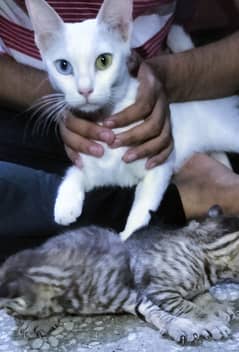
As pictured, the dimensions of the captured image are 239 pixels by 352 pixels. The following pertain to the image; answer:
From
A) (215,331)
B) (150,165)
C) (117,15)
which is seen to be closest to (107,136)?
(150,165)

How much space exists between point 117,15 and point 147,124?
0.26 m

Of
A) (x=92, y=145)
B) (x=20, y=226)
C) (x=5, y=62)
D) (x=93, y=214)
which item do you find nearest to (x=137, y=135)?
(x=92, y=145)

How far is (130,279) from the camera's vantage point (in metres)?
1.33

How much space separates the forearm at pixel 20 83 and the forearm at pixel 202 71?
268mm

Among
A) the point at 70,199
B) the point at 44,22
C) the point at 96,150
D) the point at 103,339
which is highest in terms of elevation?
the point at 44,22

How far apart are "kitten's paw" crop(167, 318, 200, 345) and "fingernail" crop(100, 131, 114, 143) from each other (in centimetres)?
42

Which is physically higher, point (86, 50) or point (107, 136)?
point (86, 50)

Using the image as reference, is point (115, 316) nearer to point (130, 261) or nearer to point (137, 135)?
point (130, 261)

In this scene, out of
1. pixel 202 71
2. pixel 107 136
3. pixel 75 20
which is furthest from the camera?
pixel 202 71

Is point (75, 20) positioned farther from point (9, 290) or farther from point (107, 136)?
point (9, 290)

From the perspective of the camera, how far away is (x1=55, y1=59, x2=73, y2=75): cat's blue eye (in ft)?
4.49

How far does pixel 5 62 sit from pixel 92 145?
422 millimetres

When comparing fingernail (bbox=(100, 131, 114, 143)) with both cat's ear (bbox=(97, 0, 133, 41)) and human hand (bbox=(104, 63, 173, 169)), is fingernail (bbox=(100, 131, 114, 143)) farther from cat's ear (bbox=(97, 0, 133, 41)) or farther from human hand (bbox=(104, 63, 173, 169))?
cat's ear (bbox=(97, 0, 133, 41))

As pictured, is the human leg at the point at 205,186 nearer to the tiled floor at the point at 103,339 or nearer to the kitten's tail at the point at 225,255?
the kitten's tail at the point at 225,255
